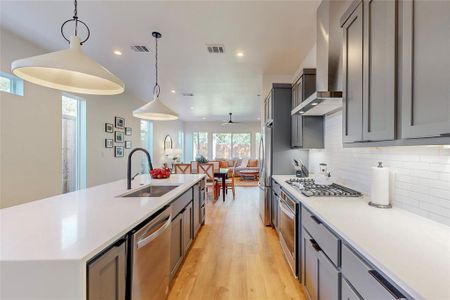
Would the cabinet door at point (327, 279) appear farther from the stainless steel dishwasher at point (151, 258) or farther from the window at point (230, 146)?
the window at point (230, 146)

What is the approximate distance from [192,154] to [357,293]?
11.1 m

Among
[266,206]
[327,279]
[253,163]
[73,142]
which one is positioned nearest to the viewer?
[327,279]

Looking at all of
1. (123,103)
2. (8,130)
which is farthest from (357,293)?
(123,103)

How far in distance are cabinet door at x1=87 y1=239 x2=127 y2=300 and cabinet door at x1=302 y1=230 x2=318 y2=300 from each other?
129 centimetres

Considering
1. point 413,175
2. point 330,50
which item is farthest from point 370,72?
point 330,50

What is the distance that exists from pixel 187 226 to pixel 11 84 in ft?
10.3

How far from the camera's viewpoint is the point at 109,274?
105 centimetres

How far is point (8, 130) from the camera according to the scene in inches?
115

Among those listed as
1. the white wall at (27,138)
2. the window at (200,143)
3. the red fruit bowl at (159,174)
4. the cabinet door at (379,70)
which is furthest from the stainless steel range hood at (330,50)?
the window at (200,143)

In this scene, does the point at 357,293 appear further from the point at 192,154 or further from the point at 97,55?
the point at 192,154

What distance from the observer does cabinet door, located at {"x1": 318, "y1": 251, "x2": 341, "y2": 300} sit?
125 centimetres

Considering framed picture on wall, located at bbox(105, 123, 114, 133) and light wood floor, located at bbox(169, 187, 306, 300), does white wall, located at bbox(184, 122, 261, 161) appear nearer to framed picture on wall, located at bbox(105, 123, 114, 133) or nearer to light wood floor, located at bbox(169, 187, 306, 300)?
framed picture on wall, located at bbox(105, 123, 114, 133)

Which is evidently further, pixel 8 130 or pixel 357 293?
pixel 8 130

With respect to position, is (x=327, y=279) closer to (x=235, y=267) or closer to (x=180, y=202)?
(x=235, y=267)
